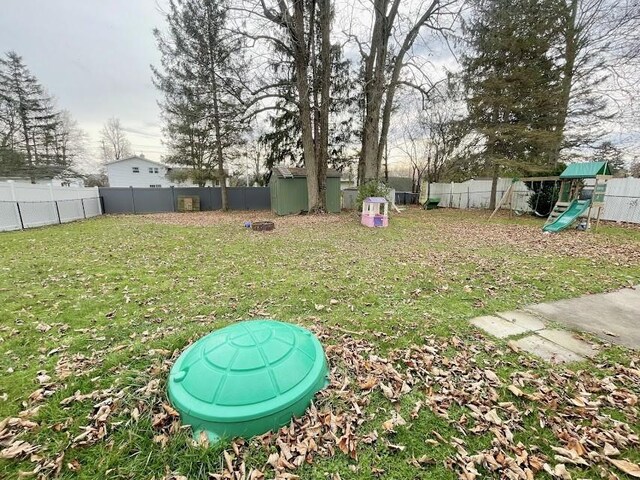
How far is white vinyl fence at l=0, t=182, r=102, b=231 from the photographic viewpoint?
959 cm

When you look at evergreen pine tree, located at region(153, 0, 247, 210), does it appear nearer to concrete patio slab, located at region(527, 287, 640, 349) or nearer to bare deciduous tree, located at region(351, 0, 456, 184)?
bare deciduous tree, located at region(351, 0, 456, 184)

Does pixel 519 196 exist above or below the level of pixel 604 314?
above

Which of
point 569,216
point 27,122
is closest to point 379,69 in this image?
point 569,216

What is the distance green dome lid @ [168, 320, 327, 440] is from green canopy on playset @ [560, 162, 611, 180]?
1151 cm

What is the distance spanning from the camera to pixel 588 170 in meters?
9.04

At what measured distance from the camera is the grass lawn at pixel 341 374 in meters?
1.51

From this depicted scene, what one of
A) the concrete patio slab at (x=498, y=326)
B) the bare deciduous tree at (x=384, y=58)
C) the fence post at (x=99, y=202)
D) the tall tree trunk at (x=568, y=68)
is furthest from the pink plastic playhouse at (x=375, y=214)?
the fence post at (x=99, y=202)

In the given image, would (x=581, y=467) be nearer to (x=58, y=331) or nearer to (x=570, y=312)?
(x=570, y=312)

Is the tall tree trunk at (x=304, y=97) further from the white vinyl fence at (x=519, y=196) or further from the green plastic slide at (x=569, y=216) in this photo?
the white vinyl fence at (x=519, y=196)

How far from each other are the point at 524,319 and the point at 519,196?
14.5m

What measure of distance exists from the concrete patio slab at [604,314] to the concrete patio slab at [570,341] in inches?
10.2

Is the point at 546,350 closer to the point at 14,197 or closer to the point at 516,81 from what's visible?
the point at 516,81

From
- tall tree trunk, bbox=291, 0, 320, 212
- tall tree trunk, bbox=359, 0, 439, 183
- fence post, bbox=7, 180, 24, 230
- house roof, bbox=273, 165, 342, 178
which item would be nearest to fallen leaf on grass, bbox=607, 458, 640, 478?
tall tree trunk, bbox=359, 0, 439, 183

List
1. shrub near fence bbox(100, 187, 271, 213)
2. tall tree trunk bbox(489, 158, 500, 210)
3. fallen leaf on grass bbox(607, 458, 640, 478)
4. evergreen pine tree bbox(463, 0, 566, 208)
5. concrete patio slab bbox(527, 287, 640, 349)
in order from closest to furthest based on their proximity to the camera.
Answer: fallen leaf on grass bbox(607, 458, 640, 478), concrete patio slab bbox(527, 287, 640, 349), evergreen pine tree bbox(463, 0, 566, 208), tall tree trunk bbox(489, 158, 500, 210), shrub near fence bbox(100, 187, 271, 213)
